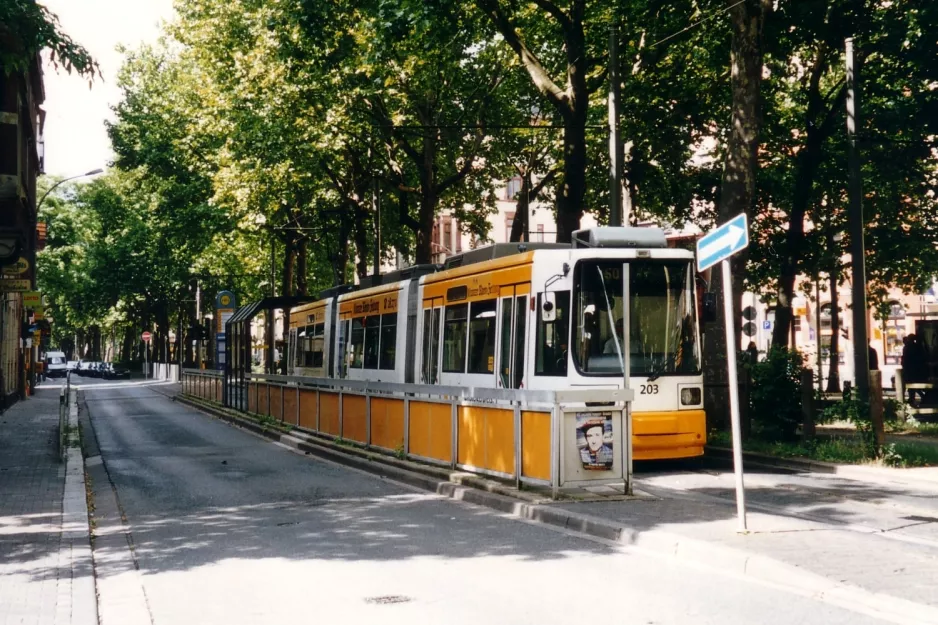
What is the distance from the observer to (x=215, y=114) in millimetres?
36281

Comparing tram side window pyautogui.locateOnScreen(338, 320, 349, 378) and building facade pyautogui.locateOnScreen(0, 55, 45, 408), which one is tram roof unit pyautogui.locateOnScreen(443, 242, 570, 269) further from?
A: building facade pyautogui.locateOnScreen(0, 55, 45, 408)

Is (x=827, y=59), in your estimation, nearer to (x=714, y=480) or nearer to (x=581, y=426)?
(x=714, y=480)

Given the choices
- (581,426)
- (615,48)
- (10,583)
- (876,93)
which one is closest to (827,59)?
(876,93)

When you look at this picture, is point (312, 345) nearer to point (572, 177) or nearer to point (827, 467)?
point (572, 177)

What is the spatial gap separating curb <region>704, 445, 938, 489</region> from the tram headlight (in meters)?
1.67

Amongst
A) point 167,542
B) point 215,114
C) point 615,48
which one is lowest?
point 167,542

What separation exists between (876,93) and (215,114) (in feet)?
66.6

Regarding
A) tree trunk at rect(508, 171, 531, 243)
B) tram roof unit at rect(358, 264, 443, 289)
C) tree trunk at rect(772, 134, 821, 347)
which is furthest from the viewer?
tree trunk at rect(508, 171, 531, 243)

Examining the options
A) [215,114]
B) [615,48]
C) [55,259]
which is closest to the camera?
[615,48]

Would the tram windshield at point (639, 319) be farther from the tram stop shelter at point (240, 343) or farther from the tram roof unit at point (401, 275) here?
the tram stop shelter at point (240, 343)

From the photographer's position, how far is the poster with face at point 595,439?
11.8 metres

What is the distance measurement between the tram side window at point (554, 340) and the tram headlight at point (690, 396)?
5.51ft

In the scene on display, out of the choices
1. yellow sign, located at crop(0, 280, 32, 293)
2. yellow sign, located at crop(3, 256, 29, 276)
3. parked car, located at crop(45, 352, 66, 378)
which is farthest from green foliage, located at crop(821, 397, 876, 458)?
parked car, located at crop(45, 352, 66, 378)

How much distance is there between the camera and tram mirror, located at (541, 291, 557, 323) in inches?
606
